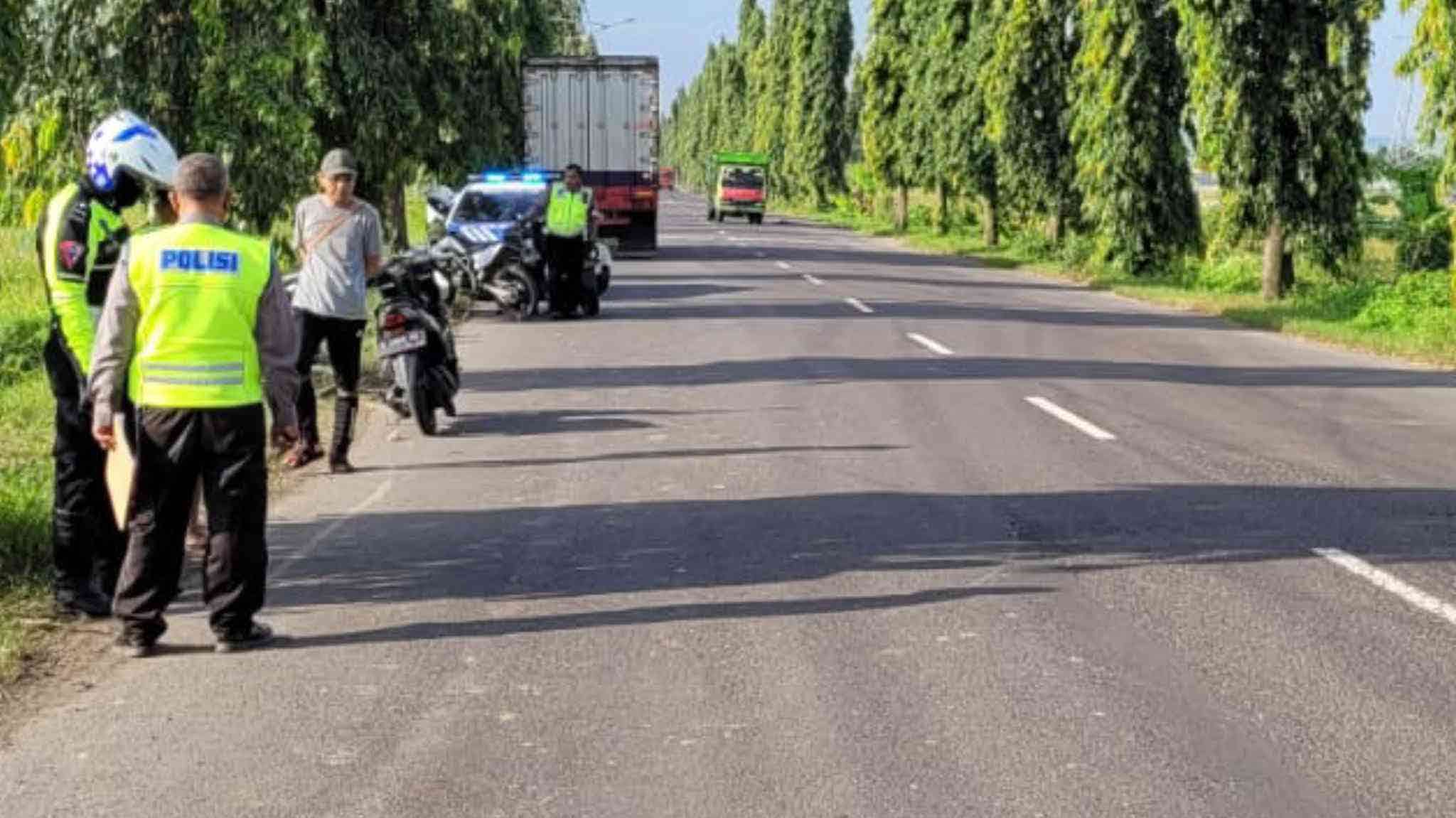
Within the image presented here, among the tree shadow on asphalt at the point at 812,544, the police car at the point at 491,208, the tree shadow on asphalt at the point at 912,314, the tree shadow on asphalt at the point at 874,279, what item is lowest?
the tree shadow on asphalt at the point at 874,279

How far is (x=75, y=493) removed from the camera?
7.71 meters

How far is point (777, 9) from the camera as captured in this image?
329 feet

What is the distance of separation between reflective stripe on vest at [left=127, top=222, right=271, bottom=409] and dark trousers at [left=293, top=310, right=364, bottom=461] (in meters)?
4.68

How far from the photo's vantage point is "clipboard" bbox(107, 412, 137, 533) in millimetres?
6953

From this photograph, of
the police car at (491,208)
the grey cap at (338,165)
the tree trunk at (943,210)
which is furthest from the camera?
the tree trunk at (943,210)

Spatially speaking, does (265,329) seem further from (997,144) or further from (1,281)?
(997,144)

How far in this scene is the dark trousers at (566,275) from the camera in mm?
23172

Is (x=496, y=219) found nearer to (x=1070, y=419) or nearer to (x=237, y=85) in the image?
(x=237, y=85)

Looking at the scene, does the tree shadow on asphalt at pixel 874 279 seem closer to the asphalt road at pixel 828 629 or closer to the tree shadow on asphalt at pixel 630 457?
the asphalt road at pixel 828 629

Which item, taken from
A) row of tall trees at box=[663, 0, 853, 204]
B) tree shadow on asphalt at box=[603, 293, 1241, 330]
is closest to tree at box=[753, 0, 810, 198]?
row of tall trees at box=[663, 0, 853, 204]

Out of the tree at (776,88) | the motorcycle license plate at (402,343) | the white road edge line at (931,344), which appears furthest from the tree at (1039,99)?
the tree at (776,88)

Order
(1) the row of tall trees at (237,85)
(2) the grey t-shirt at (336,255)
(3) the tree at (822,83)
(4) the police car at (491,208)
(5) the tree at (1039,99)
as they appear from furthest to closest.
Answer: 1. (3) the tree at (822,83)
2. (5) the tree at (1039,99)
3. (4) the police car at (491,208)
4. (1) the row of tall trees at (237,85)
5. (2) the grey t-shirt at (336,255)

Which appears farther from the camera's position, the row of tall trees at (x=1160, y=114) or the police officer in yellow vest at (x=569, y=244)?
the row of tall trees at (x=1160, y=114)

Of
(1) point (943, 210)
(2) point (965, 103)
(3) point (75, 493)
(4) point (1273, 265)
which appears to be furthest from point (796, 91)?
(3) point (75, 493)
